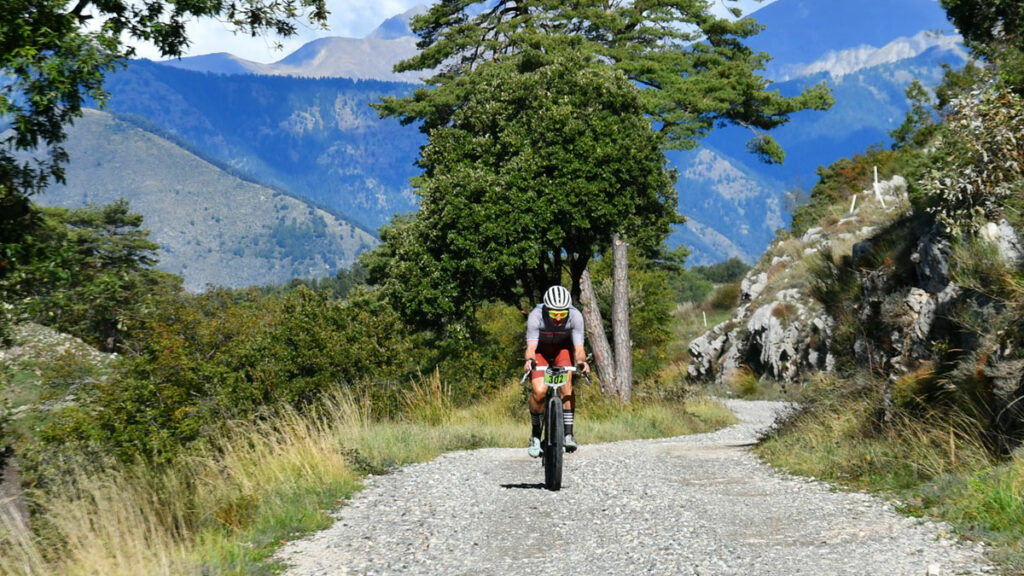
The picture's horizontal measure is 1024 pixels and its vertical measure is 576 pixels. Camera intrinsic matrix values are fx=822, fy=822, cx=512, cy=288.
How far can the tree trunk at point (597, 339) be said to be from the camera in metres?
23.5

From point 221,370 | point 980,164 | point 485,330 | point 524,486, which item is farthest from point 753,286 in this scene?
point 524,486

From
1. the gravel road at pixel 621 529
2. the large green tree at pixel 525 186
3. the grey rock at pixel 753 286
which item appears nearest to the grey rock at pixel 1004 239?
the gravel road at pixel 621 529

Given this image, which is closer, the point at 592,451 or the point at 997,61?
the point at 592,451

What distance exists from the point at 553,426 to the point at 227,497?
11.6 feet

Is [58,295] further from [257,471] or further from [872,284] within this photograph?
[872,284]

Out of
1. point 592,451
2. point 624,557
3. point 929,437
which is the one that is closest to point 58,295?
point 624,557

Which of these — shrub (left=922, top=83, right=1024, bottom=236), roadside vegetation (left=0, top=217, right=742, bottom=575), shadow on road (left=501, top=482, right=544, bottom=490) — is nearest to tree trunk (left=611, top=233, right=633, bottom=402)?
roadside vegetation (left=0, top=217, right=742, bottom=575)

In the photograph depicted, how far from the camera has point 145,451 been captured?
13.1 meters

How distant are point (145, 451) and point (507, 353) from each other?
1657cm

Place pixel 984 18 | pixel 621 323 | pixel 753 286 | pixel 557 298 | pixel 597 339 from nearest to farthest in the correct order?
1. pixel 557 298
2. pixel 597 339
3. pixel 621 323
4. pixel 984 18
5. pixel 753 286

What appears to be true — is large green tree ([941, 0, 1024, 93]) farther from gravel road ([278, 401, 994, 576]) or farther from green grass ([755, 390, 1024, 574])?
gravel road ([278, 401, 994, 576])

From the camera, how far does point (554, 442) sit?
9039mm

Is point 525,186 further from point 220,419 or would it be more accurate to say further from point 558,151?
point 220,419

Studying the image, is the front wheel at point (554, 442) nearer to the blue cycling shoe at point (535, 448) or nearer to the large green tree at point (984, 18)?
the blue cycling shoe at point (535, 448)
